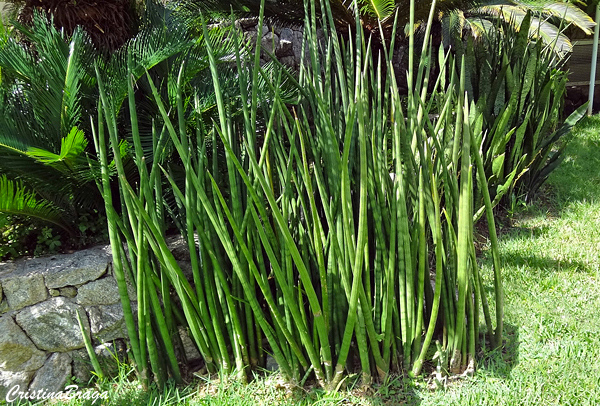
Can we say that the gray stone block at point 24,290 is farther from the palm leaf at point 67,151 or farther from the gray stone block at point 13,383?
the palm leaf at point 67,151

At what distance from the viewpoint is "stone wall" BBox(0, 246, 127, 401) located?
75.5 inches

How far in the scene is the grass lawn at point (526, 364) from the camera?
1.60 metres

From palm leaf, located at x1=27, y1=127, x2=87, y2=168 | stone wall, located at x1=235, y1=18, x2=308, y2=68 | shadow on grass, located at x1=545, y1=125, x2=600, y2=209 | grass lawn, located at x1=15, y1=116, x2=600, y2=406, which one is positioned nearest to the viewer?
grass lawn, located at x1=15, y1=116, x2=600, y2=406

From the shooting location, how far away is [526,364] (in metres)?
1.73

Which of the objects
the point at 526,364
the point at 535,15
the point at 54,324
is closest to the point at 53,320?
the point at 54,324

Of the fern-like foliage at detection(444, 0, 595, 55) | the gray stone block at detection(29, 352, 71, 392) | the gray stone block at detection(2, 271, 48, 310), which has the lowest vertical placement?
the gray stone block at detection(29, 352, 71, 392)

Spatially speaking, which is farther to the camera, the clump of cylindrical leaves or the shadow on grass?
the shadow on grass

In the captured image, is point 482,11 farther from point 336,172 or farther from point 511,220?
point 336,172

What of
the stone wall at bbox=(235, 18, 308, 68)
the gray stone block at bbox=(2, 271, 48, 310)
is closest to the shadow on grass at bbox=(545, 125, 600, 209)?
the gray stone block at bbox=(2, 271, 48, 310)

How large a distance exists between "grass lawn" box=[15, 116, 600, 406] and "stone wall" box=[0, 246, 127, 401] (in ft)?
0.70

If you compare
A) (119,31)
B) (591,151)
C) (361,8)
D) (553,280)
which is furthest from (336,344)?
(591,151)

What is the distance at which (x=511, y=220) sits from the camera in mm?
3309

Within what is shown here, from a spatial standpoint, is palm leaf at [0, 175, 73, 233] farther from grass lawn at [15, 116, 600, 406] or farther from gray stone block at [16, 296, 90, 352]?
grass lawn at [15, 116, 600, 406]

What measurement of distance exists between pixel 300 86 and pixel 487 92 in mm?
2092
